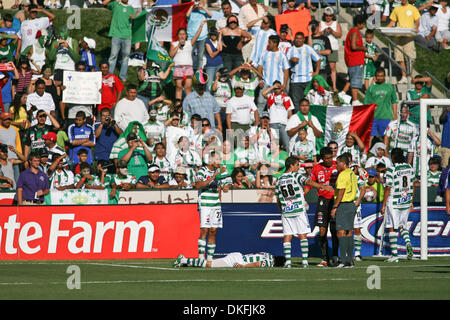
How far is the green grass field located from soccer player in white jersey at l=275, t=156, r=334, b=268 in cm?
52

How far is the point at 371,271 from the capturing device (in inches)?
592

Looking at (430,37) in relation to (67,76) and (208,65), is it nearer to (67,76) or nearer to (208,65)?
(208,65)

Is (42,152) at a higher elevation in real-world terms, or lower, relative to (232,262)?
higher

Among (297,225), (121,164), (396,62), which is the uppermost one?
(396,62)

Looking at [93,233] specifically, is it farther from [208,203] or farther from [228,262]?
[228,262]

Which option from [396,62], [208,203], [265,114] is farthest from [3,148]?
[396,62]

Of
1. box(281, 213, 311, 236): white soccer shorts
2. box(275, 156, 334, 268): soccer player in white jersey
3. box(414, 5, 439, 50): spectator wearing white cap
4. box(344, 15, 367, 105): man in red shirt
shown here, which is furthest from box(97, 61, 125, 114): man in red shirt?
box(414, 5, 439, 50): spectator wearing white cap

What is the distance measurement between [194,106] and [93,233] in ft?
15.5

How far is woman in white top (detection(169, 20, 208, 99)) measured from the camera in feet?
77.7

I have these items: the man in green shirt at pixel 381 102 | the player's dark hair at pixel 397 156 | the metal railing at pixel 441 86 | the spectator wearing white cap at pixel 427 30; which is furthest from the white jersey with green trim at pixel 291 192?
the spectator wearing white cap at pixel 427 30

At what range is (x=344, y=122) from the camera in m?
22.5

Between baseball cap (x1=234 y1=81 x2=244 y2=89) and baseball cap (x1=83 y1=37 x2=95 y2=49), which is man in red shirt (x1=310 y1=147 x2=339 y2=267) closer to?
baseball cap (x1=234 y1=81 x2=244 y2=89)

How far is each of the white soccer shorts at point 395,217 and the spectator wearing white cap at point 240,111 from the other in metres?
5.01

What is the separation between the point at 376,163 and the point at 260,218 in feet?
10.5
